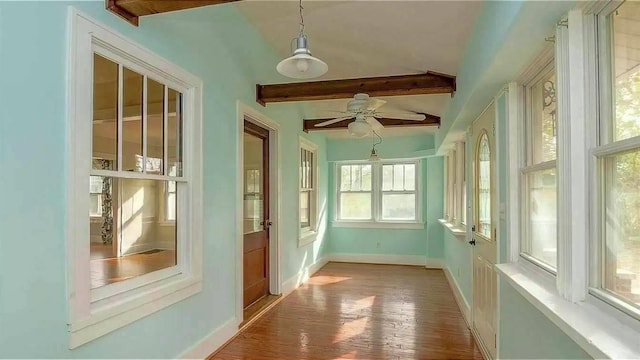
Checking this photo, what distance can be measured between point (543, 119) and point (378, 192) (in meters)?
5.27

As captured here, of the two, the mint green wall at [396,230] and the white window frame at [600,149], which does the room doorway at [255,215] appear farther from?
the white window frame at [600,149]

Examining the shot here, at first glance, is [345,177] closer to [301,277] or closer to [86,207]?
[301,277]

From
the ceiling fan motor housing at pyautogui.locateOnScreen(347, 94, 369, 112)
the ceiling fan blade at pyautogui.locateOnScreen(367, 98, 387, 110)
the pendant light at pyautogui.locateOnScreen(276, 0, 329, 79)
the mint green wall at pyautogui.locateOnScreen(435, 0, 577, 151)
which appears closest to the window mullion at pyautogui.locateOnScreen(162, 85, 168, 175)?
the pendant light at pyautogui.locateOnScreen(276, 0, 329, 79)

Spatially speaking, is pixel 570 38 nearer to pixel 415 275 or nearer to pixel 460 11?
pixel 460 11

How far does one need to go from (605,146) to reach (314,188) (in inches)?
207

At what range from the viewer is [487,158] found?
3.14m

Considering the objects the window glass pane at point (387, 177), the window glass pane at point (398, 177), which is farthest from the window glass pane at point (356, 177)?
the window glass pane at point (398, 177)

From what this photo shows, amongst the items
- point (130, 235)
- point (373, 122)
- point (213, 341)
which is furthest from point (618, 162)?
point (373, 122)

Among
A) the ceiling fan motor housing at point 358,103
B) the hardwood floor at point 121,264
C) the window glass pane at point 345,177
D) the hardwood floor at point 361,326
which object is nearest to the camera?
the hardwood floor at point 121,264

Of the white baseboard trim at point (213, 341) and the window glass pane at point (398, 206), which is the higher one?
the window glass pane at point (398, 206)

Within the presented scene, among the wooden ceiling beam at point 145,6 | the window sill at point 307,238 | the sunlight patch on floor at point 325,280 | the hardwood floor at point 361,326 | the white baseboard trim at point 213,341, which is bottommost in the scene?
the sunlight patch on floor at point 325,280

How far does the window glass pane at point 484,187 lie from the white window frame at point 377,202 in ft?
11.8

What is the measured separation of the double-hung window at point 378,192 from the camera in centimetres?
716

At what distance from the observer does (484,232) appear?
3209 mm
